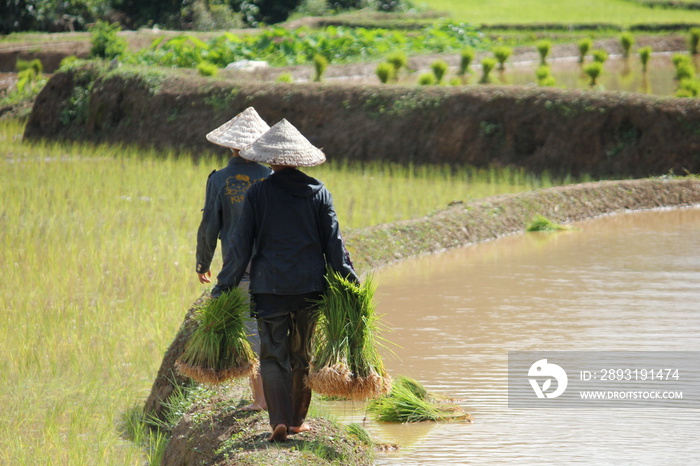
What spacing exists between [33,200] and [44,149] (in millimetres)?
5184

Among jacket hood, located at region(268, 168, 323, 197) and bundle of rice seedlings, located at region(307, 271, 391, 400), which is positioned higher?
jacket hood, located at region(268, 168, 323, 197)

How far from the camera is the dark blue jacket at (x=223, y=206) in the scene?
15.6ft

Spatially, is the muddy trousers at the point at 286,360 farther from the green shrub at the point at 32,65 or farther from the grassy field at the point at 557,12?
the grassy field at the point at 557,12

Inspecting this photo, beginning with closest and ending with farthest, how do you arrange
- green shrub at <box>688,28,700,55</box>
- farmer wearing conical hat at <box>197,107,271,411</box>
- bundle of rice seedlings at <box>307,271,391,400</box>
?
bundle of rice seedlings at <box>307,271,391,400</box>, farmer wearing conical hat at <box>197,107,271,411</box>, green shrub at <box>688,28,700,55</box>

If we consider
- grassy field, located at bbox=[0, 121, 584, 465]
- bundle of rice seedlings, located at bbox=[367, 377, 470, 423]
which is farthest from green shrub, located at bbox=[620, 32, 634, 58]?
bundle of rice seedlings, located at bbox=[367, 377, 470, 423]

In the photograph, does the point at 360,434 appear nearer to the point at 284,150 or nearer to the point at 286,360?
the point at 286,360

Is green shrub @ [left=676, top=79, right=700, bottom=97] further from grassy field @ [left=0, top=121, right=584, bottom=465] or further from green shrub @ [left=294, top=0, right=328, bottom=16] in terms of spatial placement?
green shrub @ [left=294, top=0, right=328, bottom=16]

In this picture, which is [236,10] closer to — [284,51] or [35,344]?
[284,51]

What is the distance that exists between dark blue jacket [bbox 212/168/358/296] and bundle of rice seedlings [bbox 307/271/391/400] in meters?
0.07

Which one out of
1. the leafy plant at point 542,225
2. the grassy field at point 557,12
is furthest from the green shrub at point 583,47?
the leafy plant at point 542,225

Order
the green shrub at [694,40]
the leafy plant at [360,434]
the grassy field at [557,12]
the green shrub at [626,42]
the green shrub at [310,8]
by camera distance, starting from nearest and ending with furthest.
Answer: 1. the leafy plant at [360,434]
2. the green shrub at [694,40]
3. the green shrub at [626,42]
4. the grassy field at [557,12]
5. the green shrub at [310,8]

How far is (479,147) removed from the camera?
1417 cm

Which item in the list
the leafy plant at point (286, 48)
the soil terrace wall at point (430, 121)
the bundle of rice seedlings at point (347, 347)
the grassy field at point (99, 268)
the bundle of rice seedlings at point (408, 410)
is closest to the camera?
the bundle of rice seedlings at point (347, 347)

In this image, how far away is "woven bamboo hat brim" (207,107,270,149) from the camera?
4797mm
